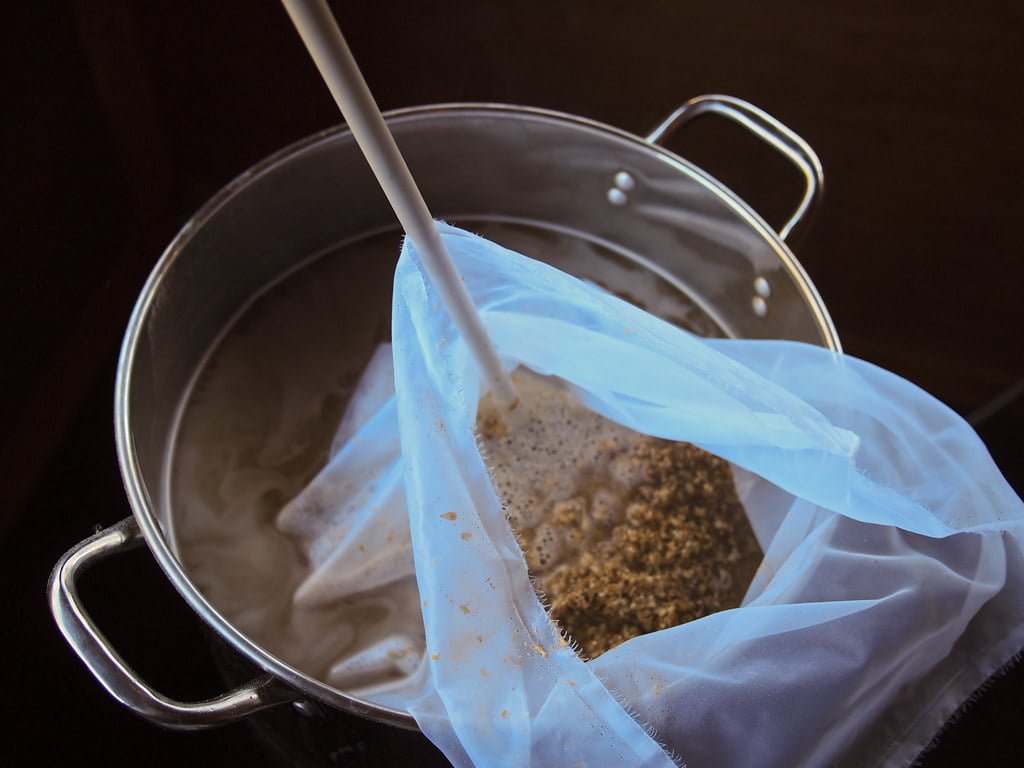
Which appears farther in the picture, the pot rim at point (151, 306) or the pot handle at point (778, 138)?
the pot handle at point (778, 138)

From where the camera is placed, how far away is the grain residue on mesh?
568mm

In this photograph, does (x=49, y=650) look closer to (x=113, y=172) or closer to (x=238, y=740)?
(x=238, y=740)

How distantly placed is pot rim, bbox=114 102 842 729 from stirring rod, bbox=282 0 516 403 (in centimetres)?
20

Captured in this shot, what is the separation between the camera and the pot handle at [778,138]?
643mm

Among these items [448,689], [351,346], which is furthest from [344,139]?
[448,689]

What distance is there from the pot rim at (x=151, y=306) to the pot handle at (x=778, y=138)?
29 millimetres

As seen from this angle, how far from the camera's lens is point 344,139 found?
0.67m

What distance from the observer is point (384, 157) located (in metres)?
0.42

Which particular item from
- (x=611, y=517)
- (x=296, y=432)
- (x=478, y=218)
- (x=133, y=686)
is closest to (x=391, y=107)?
(x=478, y=218)

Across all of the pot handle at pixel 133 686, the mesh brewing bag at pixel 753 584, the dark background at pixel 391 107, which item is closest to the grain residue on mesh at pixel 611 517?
the mesh brewing bag at pixel 753 584

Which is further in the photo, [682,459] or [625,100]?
[625,100]

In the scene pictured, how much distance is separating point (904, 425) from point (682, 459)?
0.15 meters

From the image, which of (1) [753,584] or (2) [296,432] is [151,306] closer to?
(2) [296,432]

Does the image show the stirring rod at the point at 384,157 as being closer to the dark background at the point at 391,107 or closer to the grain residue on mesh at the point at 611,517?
the grain residue on mesh at the point at 611,517
